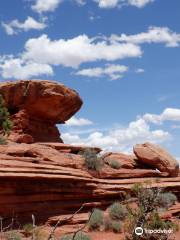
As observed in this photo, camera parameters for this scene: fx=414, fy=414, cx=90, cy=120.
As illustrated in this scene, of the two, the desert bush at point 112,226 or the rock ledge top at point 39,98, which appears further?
the rock ledge top at point 39,98

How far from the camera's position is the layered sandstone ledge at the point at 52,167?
18.7m

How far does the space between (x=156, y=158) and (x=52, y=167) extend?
9008mm

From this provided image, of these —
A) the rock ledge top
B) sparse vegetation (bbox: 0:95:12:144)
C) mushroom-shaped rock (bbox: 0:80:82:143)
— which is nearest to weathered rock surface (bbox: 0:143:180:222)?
sparse vegetation (bbox: 0:95:12:144)

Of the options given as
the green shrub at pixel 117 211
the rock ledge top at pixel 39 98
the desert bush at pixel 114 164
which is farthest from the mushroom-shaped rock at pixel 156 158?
the rock ledge top at pixel 39 98

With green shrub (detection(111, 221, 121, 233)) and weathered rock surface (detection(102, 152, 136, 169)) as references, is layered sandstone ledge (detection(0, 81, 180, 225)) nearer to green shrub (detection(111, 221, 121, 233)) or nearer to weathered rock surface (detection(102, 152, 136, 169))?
weathered rock surface (detection(102, 152, 136, 169))

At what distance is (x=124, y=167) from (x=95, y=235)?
761 centimetres

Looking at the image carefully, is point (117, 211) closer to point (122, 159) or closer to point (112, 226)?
point (112, 226)

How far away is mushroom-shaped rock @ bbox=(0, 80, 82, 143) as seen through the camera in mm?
28906

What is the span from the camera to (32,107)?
29844 mm

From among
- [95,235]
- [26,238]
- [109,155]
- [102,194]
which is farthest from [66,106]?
[26,238]

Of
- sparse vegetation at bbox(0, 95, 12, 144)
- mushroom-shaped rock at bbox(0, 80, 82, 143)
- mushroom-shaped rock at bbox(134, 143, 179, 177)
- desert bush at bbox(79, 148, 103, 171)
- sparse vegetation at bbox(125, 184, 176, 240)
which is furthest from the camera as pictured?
mushroom-shaped rock at bbox(0, 80, 82, 143)

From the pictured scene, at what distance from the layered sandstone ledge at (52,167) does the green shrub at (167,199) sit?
0.61 m

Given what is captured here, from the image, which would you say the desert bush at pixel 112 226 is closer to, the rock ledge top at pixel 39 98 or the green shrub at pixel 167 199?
the green shrub at pixel 167 199

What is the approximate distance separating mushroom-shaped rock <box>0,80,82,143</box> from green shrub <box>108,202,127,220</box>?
8783mm
